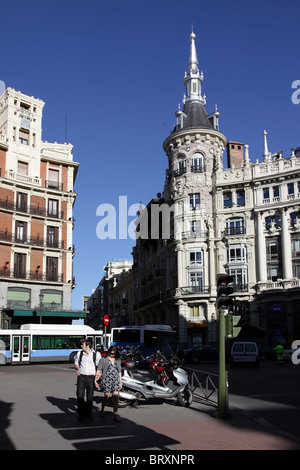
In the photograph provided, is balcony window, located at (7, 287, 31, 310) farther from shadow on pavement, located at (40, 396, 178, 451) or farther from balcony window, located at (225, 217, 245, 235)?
shadow on pavement, located at (40, 396, 178, 451)

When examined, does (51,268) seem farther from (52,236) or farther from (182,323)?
(182,323)

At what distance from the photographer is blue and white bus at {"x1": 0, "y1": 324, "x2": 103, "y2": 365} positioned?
32.9 m

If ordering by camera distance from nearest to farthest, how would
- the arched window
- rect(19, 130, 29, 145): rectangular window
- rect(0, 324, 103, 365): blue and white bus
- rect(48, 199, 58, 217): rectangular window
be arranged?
rect(0, 324, 103, 365): blue and white bus
rect(19, 130, 29, 145): rectangular window
rect(48, 199, 58, 217): rectangular window
the arched window

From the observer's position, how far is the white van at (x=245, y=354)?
93.7 feet

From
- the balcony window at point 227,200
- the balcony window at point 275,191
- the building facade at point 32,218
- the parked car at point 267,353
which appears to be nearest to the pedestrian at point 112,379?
the parked car at point 267,353

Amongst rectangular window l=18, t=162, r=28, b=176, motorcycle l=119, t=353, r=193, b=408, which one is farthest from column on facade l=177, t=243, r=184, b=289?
motorcycle l=119, t=353, r=193, b=408

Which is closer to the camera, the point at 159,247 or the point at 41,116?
the point at 41,116

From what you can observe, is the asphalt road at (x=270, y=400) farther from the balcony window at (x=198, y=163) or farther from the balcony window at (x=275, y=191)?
the balcony window at (x=198, y=163)

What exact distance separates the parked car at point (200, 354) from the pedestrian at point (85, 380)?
83.7ft

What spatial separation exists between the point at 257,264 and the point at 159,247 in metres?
14.2

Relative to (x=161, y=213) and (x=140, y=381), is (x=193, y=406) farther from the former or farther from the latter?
(x=161, y=213)

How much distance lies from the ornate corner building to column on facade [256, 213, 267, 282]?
0.31 ft

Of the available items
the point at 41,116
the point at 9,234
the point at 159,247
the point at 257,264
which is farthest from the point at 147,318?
the point at 41,116

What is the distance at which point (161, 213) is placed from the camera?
56594 mm
